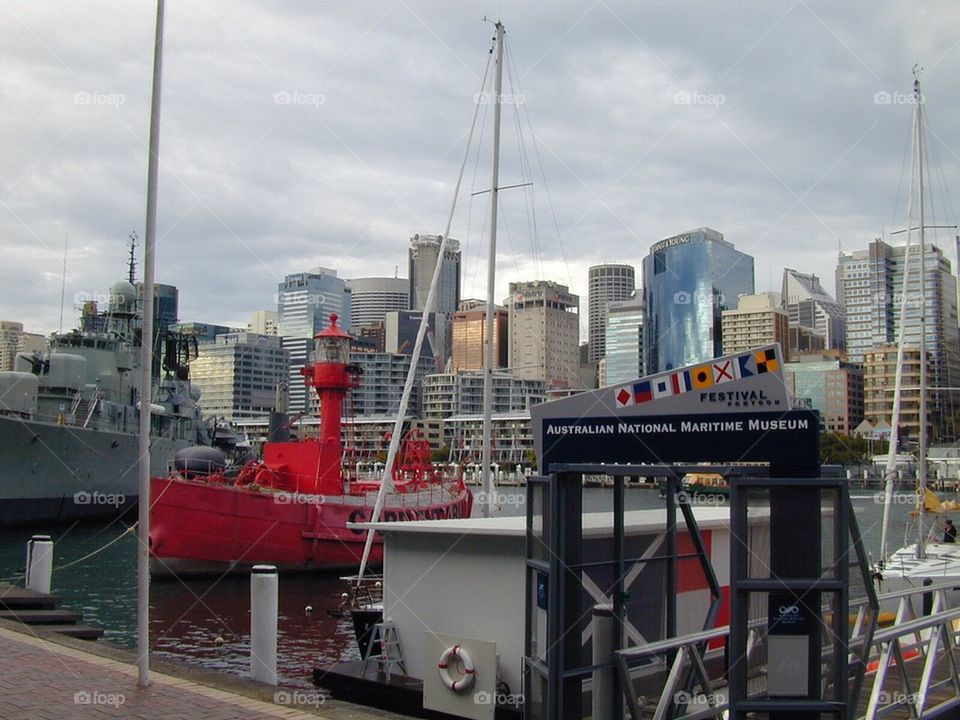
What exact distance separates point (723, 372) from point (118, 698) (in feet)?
23.6

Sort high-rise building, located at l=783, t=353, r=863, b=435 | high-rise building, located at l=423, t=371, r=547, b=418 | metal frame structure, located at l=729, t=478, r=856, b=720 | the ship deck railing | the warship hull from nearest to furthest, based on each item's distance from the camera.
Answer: metal frame structure, located at l=729, t=478, r=856, b=720
the ship deck railing
the warship hull
high-rise building, located at l=783, t=353, r=863, b=435
high-rise building, located at l=423, t=371, r=547, b=418

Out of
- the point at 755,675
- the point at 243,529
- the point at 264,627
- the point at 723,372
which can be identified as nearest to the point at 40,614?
the point at 264,627

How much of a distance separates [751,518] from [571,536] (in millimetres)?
1397

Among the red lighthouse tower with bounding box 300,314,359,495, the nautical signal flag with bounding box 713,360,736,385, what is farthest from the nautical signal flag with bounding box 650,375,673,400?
the red lighthouse tower with bounding box 300,314,359,495

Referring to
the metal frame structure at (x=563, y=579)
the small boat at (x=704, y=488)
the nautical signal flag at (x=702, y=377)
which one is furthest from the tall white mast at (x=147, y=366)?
the nautical signal flag at (x=702, y=377)

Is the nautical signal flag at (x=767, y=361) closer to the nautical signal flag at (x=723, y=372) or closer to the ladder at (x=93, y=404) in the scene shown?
the nautical signal flag at (x=723, y=372)

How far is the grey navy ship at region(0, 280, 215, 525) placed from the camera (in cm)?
4728

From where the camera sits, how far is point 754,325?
14712 cm

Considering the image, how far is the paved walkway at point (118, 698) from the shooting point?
9.05 metres

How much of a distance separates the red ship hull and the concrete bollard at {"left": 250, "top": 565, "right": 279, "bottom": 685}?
53.4 feet

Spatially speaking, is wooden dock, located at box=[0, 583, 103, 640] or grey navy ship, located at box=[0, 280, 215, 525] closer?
wooden dock, located at box=[0, 583, 103, 640]

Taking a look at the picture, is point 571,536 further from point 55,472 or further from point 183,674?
point 55,472

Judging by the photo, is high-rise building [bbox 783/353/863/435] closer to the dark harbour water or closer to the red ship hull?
the red ship hull

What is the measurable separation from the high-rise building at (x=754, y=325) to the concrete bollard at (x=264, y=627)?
121 m
